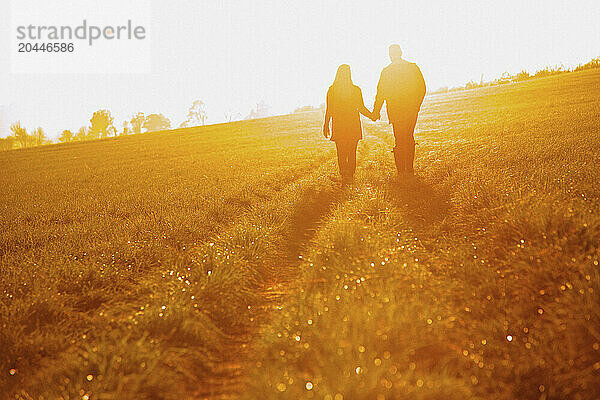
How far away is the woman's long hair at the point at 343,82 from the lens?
9375mm

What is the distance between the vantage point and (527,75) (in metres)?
79.2

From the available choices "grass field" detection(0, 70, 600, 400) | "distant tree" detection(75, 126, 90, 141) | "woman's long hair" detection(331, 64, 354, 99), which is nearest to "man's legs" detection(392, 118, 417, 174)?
"woman's long hair" detection(331, 64, 354, 99)

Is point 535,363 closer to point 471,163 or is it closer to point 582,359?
point 582,359

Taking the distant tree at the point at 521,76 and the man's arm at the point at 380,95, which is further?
the distant tree at the point at 521,76

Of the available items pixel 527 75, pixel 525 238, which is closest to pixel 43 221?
pixel 525 238

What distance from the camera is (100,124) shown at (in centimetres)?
12350

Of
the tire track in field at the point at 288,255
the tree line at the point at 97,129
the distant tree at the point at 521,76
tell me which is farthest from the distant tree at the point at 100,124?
the tire track in field at the point at 288,255

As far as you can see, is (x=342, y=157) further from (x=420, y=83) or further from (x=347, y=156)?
(x=420, y=83)

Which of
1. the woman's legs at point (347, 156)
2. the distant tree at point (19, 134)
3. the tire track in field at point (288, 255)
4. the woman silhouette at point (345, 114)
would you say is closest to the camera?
the tire track in field at point (288, 255)

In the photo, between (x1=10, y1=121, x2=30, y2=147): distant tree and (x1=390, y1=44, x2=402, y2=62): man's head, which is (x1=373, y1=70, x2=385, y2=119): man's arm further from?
(x1=10, y1=121, x2=30, y2=147): distant tree

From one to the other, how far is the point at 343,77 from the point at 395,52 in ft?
4.62

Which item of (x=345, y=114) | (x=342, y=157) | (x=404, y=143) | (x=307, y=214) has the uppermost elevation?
(x=345, y=114)

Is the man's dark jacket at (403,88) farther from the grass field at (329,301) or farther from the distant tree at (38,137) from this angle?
the distant tree at (38,137)

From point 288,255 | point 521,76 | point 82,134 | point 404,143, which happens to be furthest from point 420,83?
point 82,134
